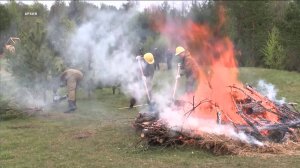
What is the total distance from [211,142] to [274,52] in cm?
1740

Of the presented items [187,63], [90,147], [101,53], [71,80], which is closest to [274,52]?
[101,53]

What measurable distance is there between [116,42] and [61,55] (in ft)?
7.45

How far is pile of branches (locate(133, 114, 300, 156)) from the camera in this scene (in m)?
8.44

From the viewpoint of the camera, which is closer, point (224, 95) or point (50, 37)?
point (224, 95)

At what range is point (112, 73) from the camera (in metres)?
18.2

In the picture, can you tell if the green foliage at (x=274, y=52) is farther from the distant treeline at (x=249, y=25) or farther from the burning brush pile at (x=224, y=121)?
the burning brush pile at (x=224, y=121)

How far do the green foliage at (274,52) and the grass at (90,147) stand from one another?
39.8 ft

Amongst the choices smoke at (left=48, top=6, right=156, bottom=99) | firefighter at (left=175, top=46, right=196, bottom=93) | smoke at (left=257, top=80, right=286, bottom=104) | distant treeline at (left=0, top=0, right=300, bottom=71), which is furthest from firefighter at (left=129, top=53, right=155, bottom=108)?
distant treeline at (left=0, top=0, right=300, bottom=71)

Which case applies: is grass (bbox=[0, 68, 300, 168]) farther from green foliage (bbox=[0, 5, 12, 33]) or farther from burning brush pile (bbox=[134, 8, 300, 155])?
green foliage (bbox=[0, 5, 12, 33])

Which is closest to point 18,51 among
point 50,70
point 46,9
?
point 50,70

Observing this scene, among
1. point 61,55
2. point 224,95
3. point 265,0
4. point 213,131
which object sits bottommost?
point 213,131

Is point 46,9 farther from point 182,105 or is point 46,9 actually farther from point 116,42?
point 182,105

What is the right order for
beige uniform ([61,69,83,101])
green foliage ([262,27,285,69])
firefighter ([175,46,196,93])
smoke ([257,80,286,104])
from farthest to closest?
green foliage ([262,27,285,69]) → beige uniform ([61,69,83,101]) → firefighter ([175,46,196,93]) → smoke ([257,80,286,104])

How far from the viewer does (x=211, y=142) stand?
8.50 meters
